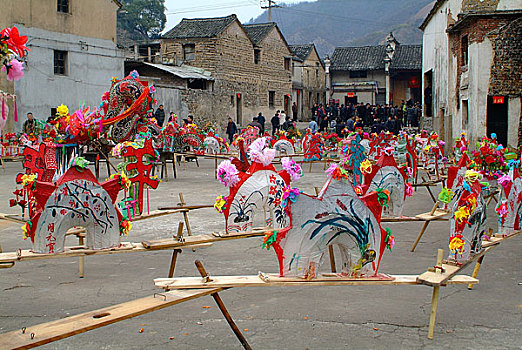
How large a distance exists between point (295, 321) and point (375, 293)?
1206 millimetres

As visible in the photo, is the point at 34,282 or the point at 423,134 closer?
the point at 34,282

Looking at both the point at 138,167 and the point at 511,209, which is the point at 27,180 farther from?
the point at 511,209

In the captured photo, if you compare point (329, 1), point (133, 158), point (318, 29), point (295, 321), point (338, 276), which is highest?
point (329, 1)

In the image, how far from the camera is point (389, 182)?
859 centimetres

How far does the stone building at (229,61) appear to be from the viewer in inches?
1305

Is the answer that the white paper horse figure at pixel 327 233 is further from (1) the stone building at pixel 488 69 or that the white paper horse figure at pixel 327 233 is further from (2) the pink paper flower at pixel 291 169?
(1) the stone building at pixel 488 69

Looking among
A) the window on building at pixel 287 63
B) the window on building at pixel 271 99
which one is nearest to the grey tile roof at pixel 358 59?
the window on building at pixel 287 63

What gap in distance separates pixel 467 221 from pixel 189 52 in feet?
101

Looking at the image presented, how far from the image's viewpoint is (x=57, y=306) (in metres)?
5.89

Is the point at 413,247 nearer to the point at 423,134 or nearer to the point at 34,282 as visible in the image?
the point at 34,282

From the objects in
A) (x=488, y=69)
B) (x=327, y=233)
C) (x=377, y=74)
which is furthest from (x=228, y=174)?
(x=377, y=74)

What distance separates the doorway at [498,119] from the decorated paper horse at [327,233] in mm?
13846

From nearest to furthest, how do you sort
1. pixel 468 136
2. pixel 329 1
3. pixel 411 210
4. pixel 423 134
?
1. pixel 411 210
2. pixel 423 134
3. pixel 468 136
4. pixel 329 1

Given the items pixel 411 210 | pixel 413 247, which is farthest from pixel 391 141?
pixel 413 247
